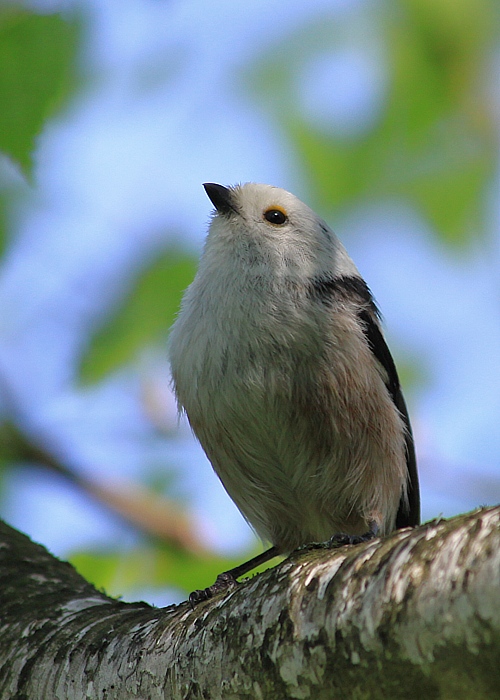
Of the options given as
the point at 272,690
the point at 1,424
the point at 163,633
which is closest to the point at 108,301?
the point at 1,424

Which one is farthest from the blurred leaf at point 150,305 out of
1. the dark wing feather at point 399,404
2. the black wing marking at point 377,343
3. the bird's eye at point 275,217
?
the dark wing feather at point 399,404

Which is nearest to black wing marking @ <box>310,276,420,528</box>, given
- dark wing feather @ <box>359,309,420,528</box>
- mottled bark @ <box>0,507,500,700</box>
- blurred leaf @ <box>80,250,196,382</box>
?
dark wing feather @ <box>359,309,420,528</box>

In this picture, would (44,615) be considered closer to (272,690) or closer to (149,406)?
(272,690)

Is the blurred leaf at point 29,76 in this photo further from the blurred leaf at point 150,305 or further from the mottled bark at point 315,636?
the blurred leaf at point 150,305

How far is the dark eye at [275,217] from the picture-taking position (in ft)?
13.1

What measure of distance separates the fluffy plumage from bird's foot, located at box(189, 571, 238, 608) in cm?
49

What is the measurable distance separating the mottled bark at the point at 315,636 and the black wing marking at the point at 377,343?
170cm

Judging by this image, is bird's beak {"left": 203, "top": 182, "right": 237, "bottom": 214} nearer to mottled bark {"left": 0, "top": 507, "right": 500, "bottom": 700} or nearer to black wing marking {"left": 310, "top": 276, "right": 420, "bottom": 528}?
black wing marking {"left": 310, "top": 276, "right": 420, "bottom": 528}

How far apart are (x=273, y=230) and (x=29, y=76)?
1.76m

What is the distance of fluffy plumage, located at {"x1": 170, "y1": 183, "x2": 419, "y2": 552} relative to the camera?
3273mm

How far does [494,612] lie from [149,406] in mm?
4372

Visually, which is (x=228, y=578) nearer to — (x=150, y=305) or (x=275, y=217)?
(x=275, y=217)

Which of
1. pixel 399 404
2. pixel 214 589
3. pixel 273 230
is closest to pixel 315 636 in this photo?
pixel 214 589

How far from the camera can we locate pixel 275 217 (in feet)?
13.2
